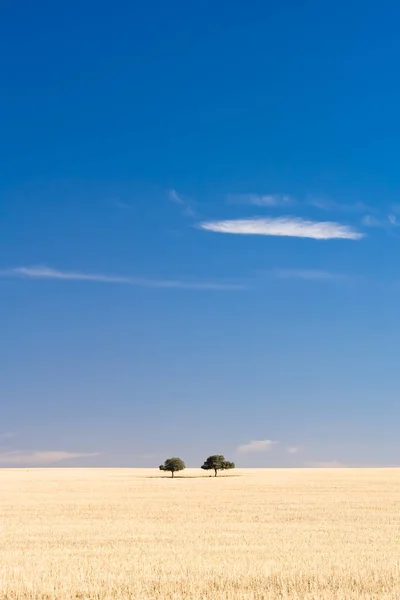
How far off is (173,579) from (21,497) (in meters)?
48.5

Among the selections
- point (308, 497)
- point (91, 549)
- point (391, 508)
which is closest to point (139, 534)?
point (91, 549)

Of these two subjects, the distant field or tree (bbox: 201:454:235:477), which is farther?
tree (bbox: 201:454:235:477)

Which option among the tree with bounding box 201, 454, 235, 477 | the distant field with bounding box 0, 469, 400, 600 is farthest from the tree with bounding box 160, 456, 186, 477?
the distant field with bounding box 0, 469, 400, 600

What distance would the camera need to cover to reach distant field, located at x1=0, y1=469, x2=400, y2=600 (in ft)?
61.4

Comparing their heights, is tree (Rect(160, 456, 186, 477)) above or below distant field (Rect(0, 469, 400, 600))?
above

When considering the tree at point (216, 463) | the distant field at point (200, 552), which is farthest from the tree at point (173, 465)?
the distant field at point (200, 552)

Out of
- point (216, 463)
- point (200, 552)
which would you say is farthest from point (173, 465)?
point (200, 552)

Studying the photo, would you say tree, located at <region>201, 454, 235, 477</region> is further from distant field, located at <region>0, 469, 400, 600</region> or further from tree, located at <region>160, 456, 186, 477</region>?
distant field, located at <region>0, 469, 400, 600</region>

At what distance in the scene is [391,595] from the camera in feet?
58.2

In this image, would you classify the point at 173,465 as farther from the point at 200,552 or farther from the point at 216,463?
the point at 200,552

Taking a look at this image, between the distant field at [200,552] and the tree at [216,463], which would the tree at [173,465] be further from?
the distant field at [200,552]

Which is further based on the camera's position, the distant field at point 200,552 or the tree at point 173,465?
the tree at point 173,465

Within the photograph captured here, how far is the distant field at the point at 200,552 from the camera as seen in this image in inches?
737

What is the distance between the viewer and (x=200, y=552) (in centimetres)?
2608
